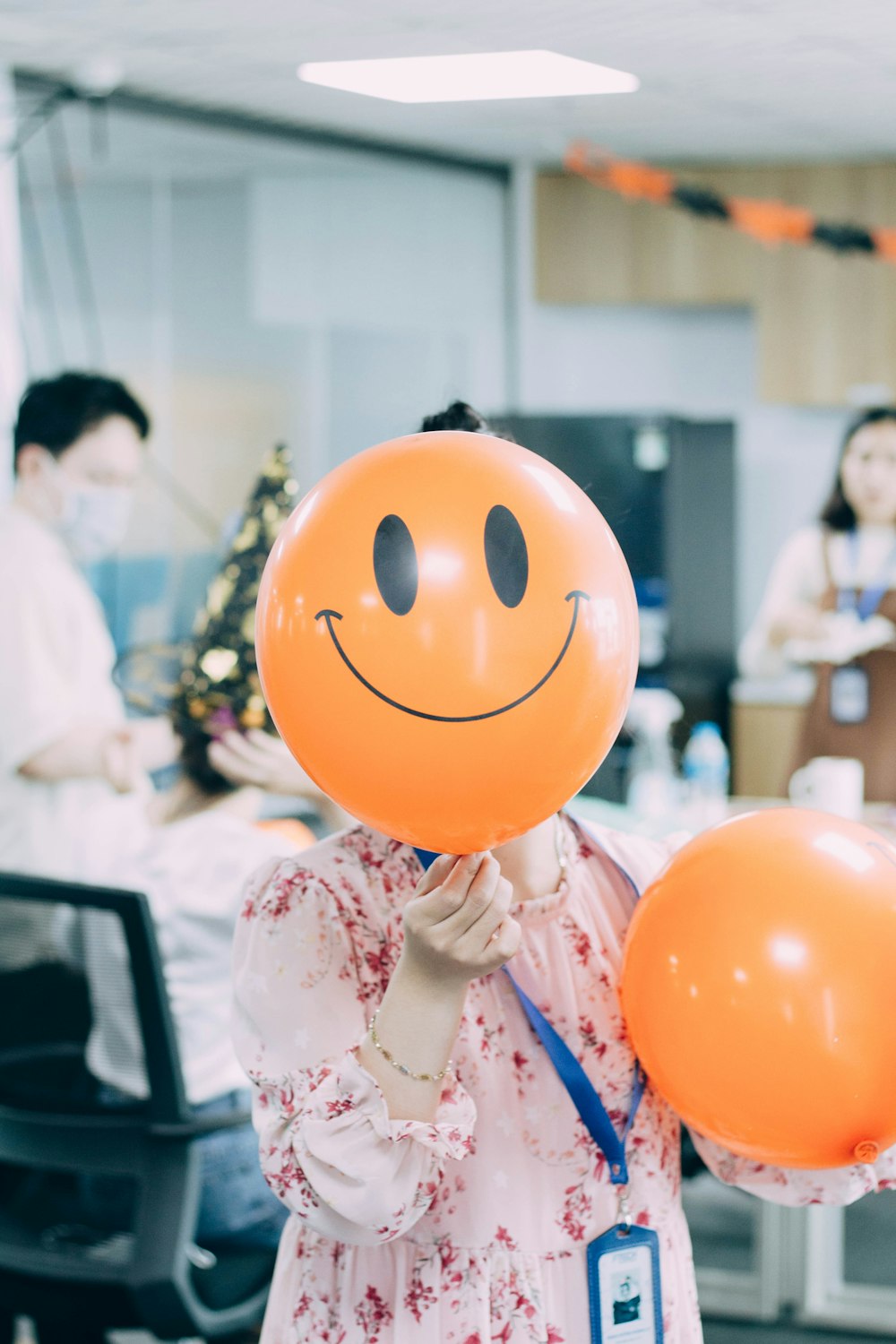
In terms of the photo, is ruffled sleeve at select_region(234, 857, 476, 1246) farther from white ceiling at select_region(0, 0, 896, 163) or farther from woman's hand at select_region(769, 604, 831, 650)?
woman's hand at select_region(769, 604, 831, 650)

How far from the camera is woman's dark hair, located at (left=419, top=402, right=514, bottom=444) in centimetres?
117

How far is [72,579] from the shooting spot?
99.0 inches

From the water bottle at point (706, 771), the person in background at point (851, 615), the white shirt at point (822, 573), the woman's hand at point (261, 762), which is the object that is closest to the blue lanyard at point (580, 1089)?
the woman's hand at point (261, 762)

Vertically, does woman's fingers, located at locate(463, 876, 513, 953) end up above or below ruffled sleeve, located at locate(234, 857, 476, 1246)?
above

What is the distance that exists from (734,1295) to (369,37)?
8.39 feet

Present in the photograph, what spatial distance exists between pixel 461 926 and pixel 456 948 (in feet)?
0.04

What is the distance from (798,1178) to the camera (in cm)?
116

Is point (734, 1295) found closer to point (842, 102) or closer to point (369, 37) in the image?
point (369, 37)

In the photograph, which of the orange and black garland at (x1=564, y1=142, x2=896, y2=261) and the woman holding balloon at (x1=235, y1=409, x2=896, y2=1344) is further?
the orange and black garland at (x1=564, y1=142, x2=896, y2=261)

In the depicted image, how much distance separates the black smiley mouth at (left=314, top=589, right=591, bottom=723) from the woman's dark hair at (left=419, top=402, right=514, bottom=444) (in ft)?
1.02

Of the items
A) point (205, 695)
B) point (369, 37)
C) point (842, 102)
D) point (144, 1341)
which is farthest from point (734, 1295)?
point (842, 102)

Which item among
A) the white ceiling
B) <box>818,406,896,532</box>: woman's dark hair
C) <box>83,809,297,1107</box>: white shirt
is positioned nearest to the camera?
<box>83,809,297,1107</box>: white shirt

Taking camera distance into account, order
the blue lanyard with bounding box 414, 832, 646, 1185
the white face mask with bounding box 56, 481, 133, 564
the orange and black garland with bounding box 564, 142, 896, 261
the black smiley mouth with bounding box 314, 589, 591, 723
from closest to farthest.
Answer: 1. the black smiley mouth with bounding box 314, 589, 591, 723
2. the blue lanyard with bounding box 414, 832, 646, 1185
3. the white face mask with bounding box 56, 481, 133, 564
4. the orange and black garland with bounding box 564, 142, 896, 261

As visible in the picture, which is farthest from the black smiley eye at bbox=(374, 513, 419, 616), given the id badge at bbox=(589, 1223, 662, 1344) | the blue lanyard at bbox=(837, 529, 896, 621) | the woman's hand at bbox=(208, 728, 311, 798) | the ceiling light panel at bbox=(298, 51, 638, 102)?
the blue lanyard at bbox=(837, 529, 896, 621)
